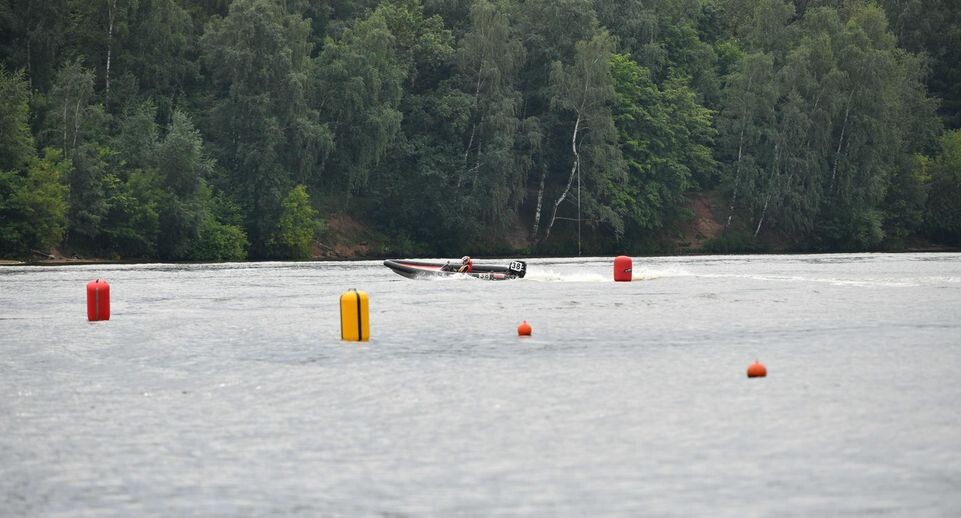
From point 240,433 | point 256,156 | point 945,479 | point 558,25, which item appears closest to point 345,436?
point 240,433

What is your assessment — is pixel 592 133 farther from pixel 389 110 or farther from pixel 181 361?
pixel 181 361

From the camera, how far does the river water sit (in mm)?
13281

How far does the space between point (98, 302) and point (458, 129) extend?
6631 cm

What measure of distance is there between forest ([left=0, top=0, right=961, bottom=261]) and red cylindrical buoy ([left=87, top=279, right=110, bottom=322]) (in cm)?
4335

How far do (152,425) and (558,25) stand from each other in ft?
298

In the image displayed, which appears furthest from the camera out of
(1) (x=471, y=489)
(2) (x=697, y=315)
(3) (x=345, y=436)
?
(2) (x=697, y=315)

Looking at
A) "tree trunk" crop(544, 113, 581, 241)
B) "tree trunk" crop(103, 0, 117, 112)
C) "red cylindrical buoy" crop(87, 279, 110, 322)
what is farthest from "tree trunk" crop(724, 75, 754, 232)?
"red cylindrical buoy" crop(87, 279, 110, 322)

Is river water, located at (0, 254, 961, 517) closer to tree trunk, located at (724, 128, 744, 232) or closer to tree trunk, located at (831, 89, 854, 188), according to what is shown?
tree trunk, located at (724, 128, 744, 232)

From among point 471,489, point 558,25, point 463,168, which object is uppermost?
point 558,25

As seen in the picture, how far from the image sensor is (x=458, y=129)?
101 meters

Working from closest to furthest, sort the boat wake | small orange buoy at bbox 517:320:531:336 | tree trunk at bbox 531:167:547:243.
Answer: small orange buoy at bbox 517:320:531:336 → the boat wake → tree trunk at bbox 531:167:547:243

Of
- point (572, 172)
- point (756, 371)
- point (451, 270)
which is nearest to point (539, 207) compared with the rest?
point (572, 172)

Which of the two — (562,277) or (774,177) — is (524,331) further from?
(774,177)

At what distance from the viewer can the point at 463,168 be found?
100938mm
